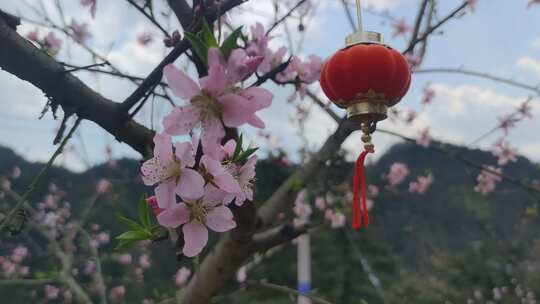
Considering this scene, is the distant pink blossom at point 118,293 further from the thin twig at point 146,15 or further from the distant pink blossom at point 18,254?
the thin twig at point 146,15

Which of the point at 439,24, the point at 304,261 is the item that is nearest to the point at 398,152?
the point at 304,261

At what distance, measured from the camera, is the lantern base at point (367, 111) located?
836 millimetres

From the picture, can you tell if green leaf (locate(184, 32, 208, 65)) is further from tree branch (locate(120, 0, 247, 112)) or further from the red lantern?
the red lantern

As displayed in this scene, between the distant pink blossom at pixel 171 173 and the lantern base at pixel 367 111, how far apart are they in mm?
371

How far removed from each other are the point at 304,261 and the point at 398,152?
238 inches

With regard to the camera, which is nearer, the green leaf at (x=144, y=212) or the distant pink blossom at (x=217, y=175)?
the distant pink blossom at (x=217, y=175)

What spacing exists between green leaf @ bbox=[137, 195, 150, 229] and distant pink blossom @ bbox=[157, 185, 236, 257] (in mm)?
115

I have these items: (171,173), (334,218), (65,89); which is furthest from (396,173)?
(171,173)

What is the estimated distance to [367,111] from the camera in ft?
2.73

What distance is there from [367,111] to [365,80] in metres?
0.06

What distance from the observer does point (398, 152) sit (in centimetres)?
991

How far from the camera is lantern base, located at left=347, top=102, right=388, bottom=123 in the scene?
84 centimetres

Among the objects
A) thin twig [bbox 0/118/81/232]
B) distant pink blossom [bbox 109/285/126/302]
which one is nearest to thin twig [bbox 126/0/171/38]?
thin twig [bbox 0/118/81/232]

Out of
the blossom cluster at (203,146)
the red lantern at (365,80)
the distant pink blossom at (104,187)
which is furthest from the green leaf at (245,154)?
the distant pink blossom at (104,187)
